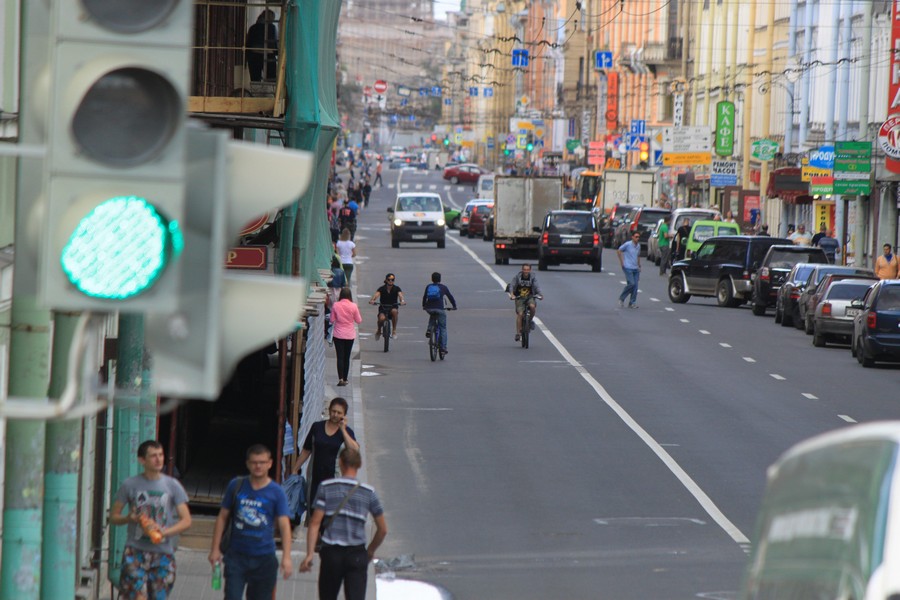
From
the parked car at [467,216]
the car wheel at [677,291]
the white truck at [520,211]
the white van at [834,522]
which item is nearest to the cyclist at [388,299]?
the car wheel at [677,291]

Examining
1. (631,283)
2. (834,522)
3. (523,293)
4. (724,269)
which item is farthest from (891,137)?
(834,522)

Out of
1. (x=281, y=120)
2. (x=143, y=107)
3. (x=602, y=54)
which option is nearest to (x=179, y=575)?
(x=281, y=120)

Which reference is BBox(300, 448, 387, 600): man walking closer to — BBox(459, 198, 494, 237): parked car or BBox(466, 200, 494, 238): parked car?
BBox(466, 200, 494, 238): parked car

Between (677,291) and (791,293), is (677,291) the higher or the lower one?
the lower one

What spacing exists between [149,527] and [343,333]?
15.2 meters

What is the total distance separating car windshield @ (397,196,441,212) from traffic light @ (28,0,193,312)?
6065 cm

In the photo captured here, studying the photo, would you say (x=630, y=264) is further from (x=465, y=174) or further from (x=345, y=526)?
(x=465, y=174)

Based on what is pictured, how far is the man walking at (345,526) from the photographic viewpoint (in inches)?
415

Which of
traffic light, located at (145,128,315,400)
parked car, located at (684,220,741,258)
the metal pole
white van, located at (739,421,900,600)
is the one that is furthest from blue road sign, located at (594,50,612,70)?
traffic light, located at (145,128,315,400)

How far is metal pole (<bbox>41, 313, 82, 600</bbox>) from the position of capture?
720 centimetres

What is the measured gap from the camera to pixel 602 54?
9700cm

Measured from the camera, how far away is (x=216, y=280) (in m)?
3.89

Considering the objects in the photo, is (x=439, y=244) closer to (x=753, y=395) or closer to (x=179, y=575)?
(x=753, y=395)

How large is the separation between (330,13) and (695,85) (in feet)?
210
